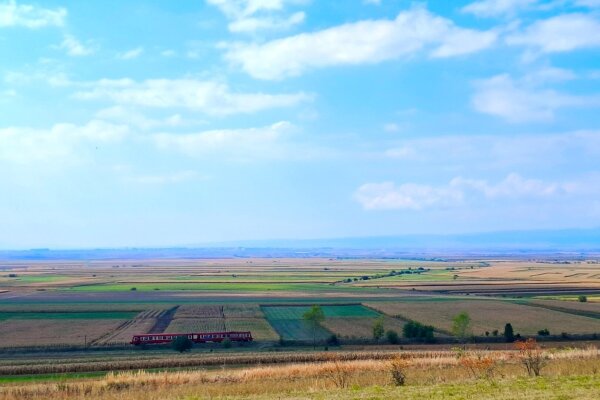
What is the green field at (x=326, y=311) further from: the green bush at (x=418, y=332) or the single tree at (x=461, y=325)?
the single tree at (x=461, y=325)

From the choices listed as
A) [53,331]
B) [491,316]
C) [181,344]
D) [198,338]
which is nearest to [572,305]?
[491,316]

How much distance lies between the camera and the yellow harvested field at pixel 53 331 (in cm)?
5172

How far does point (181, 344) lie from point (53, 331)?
57.7ft

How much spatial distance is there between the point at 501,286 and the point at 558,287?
36.4 feet

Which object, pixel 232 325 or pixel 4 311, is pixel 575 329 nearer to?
pixel 232 325

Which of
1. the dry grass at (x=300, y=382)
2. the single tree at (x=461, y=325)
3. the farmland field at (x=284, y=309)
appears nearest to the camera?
the dry grass at (x=300, y=382)

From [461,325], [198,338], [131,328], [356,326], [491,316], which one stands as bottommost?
[491,316]

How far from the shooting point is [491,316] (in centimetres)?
7044

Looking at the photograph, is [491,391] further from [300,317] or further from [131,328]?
[300,317]

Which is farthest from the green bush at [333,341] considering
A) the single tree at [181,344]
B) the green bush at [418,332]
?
the single tree at [181,344]

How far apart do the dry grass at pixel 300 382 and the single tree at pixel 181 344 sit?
19070 millimetres

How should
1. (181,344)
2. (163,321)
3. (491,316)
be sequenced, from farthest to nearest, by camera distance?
1. (491,316)
2. (163,321)
3. (181,344)

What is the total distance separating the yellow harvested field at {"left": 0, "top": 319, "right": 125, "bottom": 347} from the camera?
5172 cm

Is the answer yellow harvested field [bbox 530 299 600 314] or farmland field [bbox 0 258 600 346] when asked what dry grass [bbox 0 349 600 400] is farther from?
yellow harvested field [bbox 530 299 600 314]
